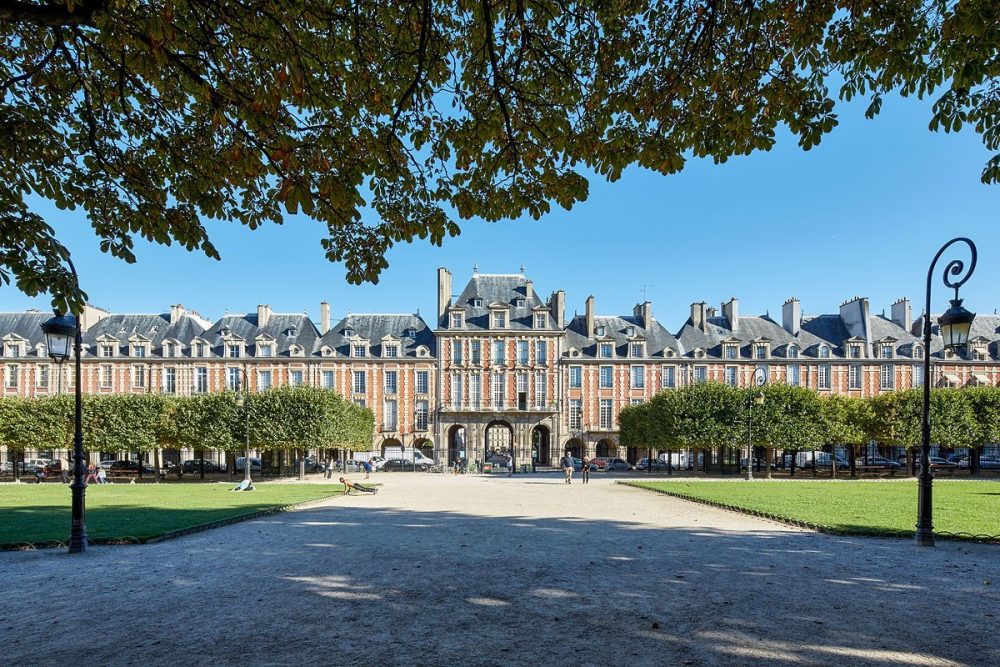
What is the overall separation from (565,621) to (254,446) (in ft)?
91.6

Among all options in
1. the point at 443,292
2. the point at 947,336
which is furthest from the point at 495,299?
the point at 947,336

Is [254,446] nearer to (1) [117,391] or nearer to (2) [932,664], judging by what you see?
(1) [117,391]

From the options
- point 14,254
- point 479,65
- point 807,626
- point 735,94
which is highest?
point 479,65

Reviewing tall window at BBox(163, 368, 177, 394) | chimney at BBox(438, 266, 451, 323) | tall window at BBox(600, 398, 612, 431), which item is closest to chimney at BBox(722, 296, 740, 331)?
tall window at BBox(600, 398, 612, 431)

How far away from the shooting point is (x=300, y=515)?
13.3 m

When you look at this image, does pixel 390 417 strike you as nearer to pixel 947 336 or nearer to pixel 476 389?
→ pixel 476 389

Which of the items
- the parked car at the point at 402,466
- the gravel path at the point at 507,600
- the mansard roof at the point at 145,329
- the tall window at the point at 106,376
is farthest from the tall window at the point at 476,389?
the gravel path at the point at 507,600

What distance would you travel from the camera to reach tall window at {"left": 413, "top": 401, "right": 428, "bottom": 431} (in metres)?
43.1

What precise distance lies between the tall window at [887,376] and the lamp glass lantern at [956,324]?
3907 cm

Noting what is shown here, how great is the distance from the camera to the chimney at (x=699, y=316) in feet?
150

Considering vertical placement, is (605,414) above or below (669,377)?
below

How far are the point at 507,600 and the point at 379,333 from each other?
40.4 metres

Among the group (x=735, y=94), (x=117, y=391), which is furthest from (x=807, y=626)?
(x=117, y=391)

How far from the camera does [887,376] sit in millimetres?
43281
